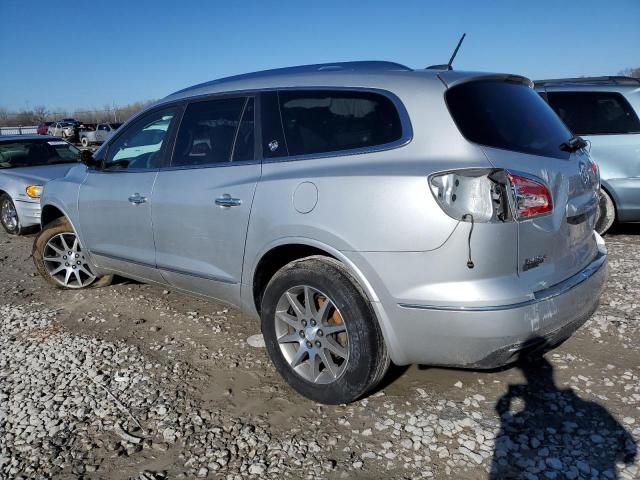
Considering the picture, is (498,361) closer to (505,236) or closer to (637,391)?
(505,236)

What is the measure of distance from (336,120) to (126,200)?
6.33 ft

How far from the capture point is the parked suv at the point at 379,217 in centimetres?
235

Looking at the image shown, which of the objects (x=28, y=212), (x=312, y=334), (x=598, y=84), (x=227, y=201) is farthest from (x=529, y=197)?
(x=28, y=212)

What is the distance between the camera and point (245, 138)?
Answer: 3262 millimetres

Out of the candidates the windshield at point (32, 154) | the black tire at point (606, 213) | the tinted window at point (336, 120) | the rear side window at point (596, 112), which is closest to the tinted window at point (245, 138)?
the tinted window at point (336, 120)

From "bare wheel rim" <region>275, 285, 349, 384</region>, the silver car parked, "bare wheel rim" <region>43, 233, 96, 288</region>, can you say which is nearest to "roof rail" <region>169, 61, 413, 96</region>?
"bare wheel rim" <region>275, 285, 349, 384</region>

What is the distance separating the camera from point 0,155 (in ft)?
27.4

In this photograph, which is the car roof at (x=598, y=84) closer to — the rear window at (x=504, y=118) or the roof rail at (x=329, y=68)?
the rear window at (x=504, y=118)

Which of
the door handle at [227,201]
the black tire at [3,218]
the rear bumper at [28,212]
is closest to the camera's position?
the door handle at [227,201]

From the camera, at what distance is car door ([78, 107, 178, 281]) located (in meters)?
3.84

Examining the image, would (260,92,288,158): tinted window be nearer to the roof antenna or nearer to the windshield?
the roof antenna

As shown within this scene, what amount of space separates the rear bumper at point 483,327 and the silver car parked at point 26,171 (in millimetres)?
6295

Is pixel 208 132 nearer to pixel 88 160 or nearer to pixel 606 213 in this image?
pixel 88 160

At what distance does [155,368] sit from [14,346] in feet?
4.12
